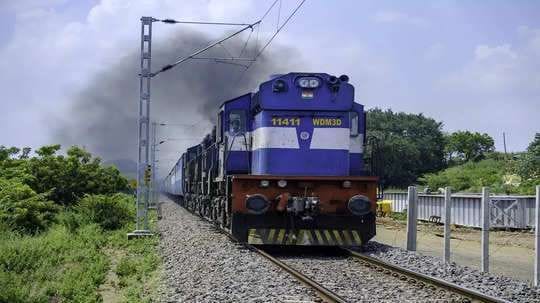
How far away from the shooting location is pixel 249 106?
14094 millimetres

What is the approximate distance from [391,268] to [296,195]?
9.32 feet

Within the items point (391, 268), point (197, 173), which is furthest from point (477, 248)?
point (197, 173)

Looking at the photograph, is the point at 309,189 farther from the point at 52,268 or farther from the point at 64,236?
the point at 64,236

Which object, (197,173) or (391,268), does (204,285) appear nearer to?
(391,268)

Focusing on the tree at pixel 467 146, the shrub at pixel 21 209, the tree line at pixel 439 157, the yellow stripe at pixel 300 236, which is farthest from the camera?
the tree at pixel 467 146

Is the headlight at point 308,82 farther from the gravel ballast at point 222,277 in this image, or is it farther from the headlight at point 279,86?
the gravel ballast at point 222,277

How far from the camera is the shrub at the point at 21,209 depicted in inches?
569

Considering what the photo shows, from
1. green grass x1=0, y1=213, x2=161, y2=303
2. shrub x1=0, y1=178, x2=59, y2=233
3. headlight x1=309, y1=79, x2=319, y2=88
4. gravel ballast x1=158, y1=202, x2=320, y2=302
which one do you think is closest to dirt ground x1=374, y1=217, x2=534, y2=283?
gravel ballast x1=158, y1=202, x2=320, y2=302

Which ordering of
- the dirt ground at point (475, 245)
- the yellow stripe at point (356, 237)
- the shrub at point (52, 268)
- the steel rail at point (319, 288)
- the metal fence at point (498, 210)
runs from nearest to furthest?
the steel rail at point (319, 288)
the shrub at point (52, 268)
the yellow stripe at point (356, 237)
the dirt ground at point (475, 245)
the metal fence at point (498, 210)

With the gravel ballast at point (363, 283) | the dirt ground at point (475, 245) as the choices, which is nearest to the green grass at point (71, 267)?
the gravel ballast at point (363, 283)

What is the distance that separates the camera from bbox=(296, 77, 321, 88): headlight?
40.8 feet

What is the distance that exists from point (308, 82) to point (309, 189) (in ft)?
6.90

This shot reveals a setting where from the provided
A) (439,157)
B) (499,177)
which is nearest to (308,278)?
(499,177)

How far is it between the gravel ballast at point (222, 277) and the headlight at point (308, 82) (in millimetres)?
3415
